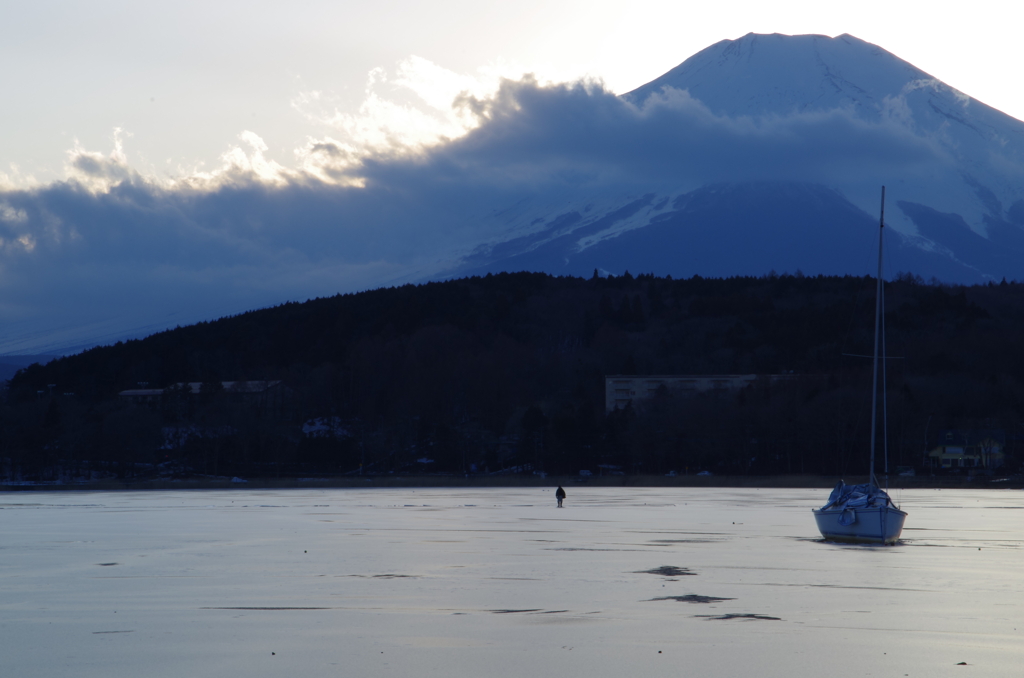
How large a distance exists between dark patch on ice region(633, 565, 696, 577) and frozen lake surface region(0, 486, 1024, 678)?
0.13m

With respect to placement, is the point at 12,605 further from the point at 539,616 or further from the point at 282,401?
the point at 282,401

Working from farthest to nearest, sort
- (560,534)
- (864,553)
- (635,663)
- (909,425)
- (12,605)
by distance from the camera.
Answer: (909,425) < (560,534) < (864,553) < (12,605) < (635,663)

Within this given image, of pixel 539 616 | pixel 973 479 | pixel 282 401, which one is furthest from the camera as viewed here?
pixel 282 401

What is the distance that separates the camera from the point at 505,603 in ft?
60.1

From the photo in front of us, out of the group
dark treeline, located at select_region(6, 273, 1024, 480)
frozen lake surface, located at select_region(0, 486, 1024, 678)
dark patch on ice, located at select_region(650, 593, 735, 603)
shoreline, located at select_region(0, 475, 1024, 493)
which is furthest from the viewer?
dark treeline, located at select_region(6, 273, 1024, 480)

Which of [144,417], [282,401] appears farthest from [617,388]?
[144,417]

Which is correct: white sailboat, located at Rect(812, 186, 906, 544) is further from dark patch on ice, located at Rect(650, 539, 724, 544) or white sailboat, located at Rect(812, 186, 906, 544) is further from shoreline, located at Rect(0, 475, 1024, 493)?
shoreline, located at Rect(0, 475, 1024, 493)

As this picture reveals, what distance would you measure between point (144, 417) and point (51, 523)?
96.8 meters

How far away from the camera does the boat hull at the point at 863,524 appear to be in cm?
3073

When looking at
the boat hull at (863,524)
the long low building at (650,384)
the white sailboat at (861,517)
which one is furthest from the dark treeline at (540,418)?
the boat hull at (863,524)

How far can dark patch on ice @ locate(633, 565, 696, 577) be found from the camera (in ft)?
73.6

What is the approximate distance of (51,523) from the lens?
39688mm

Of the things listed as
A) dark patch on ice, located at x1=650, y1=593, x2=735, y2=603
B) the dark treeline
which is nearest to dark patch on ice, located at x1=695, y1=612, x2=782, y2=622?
dark patch on ice, located at x1=650, y1=593, x2=735, y2=603

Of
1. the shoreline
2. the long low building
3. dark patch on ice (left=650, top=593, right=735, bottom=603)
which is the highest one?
the long low building
